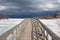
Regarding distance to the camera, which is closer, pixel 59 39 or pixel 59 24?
pixel 59 39

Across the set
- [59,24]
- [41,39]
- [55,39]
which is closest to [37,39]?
[41,39]

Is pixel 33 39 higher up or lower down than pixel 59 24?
lower down

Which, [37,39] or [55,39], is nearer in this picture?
[55,39]

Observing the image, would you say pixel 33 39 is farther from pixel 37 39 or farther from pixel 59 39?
pixel 59 39

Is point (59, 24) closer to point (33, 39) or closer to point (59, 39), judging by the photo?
point (33, 39)

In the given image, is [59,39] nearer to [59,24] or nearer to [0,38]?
[0,38]

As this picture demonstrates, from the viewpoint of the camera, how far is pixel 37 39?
23.8 ft

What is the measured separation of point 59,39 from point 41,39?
3505 mm

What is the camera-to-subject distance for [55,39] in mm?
3965

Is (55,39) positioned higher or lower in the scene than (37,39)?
higher

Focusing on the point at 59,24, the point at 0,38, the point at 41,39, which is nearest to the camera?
the point at 0,38

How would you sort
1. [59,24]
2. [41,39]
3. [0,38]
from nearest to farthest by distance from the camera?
[0,38] → [59,24] → [41,39]

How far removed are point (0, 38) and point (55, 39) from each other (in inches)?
45.3

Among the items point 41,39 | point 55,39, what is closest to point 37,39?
point 41,39
